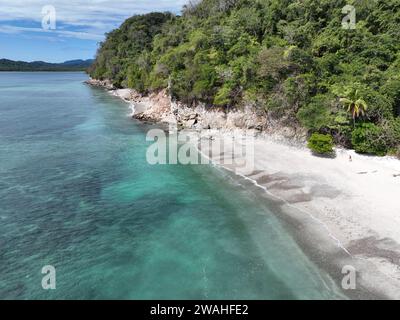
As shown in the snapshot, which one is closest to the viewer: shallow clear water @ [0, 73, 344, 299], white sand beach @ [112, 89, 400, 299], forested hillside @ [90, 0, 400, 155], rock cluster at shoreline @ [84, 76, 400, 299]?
shallow clear water @ [0, 73, 344, 299]

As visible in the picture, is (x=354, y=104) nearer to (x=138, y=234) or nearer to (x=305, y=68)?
(x=305, y=68)

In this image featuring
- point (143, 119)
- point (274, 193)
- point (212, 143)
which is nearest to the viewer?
point (274, 193)

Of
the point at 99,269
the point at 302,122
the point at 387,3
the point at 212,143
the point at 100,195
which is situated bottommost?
the point at 99,269

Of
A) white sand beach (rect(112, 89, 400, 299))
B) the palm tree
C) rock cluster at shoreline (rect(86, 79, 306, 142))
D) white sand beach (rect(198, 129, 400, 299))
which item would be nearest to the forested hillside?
the palm tree

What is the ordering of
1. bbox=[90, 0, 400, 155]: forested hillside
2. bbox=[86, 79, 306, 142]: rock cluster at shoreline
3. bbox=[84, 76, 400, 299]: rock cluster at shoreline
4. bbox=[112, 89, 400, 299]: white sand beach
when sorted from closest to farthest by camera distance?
1. bbox=[112, 89, 400, 299]: white sand beach
2. bbox=[84, 76, 400, 299]: rock cluster at shoreline
3. bbox=[90, 0, 400, 155]: forested hillside
4. bbox=[86, 79, 306, 142]: rock cluster at shoreline

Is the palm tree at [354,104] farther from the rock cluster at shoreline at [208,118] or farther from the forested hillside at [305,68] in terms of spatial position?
the rock cluster at shoreline at [208,118]

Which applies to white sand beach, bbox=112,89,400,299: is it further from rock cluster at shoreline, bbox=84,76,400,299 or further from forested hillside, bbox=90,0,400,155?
forested hillside, bbox=90,0,400,155

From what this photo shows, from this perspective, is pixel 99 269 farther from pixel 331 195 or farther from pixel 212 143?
pixel 212 143

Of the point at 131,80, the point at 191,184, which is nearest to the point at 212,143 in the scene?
the point at 191,184
